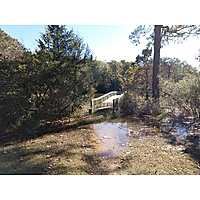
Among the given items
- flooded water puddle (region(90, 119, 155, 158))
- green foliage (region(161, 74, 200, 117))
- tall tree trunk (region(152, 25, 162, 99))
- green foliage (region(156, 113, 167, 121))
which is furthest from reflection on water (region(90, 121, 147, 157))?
tall tree trunk (region(152, 25, 162, 99))

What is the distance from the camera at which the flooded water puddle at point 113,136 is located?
2.53 meters

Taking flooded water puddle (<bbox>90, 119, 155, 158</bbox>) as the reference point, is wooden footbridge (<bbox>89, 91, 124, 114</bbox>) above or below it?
above

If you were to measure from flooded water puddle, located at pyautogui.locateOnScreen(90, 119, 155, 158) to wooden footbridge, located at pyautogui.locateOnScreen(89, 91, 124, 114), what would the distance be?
4.28ft

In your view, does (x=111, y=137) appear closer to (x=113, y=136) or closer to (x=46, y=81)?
(x=113, y=136)

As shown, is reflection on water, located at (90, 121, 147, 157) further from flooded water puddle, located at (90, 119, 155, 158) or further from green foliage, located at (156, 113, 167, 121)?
green foliage, located at (156, 113, 167, 121)

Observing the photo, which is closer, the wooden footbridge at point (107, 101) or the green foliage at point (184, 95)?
the green foliage at point (184, 95)

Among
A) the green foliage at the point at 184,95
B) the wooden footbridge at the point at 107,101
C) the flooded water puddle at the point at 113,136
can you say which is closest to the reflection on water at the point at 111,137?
the flooded water puddle at the point at 113,136

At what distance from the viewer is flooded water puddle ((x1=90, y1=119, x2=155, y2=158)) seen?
2.53m

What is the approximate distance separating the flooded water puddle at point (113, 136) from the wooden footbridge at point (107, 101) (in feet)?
4.28

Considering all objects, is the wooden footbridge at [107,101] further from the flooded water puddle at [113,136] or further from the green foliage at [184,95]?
the green foliage at [184,95]
